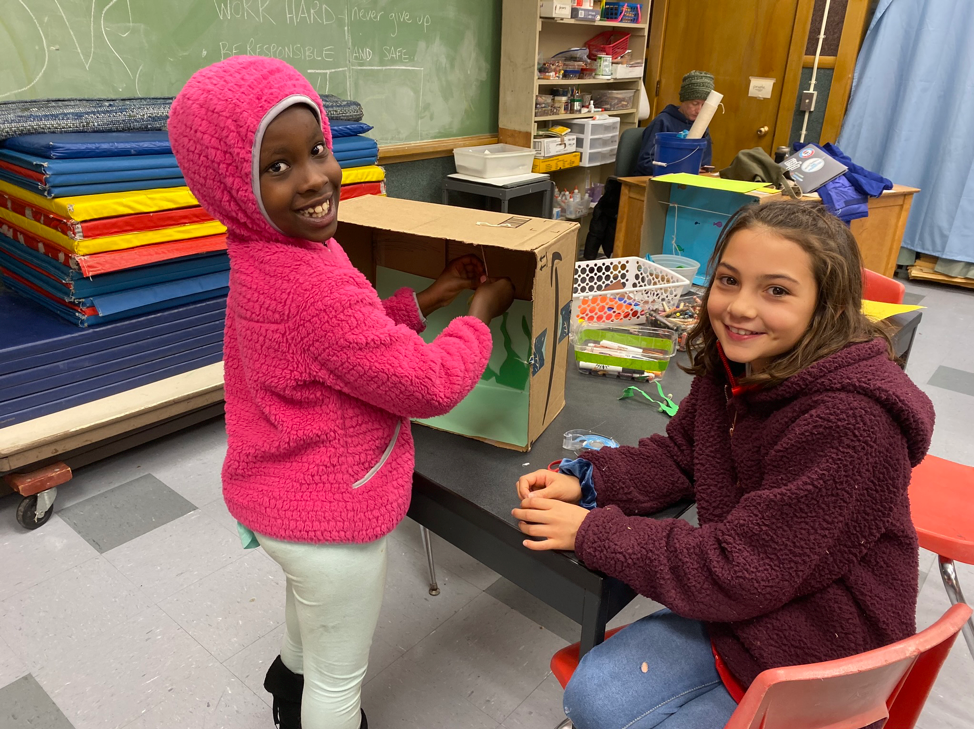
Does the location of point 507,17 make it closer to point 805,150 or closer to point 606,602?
point 805,150

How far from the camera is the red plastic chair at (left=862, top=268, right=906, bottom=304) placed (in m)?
1.64

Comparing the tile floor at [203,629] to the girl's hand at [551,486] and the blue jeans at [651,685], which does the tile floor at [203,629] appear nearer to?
the blue jeans at [651,685]

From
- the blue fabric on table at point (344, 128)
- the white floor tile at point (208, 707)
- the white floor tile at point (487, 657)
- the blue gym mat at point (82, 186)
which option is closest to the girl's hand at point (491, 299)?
the white floor tile at point (487, 657)

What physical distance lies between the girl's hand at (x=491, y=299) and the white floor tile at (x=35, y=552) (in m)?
1.34

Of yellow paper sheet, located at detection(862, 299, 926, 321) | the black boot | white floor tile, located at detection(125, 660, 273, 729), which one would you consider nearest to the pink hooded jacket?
the black boot

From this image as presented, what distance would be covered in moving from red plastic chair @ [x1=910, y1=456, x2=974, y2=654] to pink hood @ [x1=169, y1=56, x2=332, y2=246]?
3.99ft

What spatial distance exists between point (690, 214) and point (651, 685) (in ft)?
5.39

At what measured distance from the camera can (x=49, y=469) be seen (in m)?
1.78

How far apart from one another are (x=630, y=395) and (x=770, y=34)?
434 cm

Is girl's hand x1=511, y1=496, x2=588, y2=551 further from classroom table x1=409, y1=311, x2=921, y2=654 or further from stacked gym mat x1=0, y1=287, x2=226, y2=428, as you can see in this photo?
stacked gym mat x1=0, y1=287, x2=226, y2=428

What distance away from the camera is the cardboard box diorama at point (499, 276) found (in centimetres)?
98

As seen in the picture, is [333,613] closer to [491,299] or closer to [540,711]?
[491,299]

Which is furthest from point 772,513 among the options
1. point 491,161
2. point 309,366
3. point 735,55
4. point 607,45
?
point 735,55

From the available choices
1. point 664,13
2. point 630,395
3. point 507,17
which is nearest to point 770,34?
point 664,13
